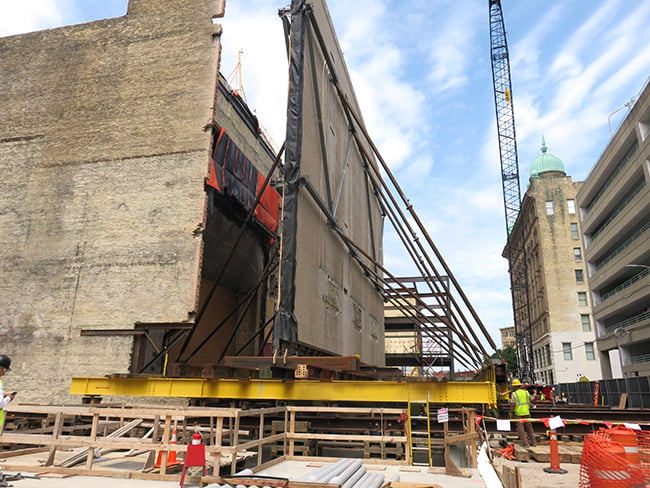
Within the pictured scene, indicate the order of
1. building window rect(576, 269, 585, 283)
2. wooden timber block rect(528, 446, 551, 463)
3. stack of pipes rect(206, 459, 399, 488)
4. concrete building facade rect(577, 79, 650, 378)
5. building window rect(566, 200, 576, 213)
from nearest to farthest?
stack of pipes rect(206, 459, 399, 488), wooden timber block rect(528, 446, 551, 463), concrete building facade rect(577, 79, 650, 378), building window rect(576, 269, 585, 283), building window rect(566, 200, 576, 213)

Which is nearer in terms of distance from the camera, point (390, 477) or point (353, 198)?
point (390, 477)

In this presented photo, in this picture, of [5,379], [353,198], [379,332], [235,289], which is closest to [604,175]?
[379,332]

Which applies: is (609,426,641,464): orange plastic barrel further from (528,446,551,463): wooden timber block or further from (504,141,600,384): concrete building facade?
(504,141,600,384): concrete building facade

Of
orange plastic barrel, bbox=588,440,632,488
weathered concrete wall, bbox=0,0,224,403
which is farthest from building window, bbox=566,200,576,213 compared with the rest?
orange plastic barrel, bbox=588,440,632,488

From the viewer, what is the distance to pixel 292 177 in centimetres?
1158

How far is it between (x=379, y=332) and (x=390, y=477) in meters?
16.3

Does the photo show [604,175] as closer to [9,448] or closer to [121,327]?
[121,327]

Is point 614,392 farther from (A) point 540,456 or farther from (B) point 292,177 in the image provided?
(B) point 292,177

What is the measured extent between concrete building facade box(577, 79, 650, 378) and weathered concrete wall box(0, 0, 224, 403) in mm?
25627

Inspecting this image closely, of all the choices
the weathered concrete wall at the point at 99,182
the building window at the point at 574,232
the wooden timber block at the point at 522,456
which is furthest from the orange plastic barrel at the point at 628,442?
the building window at the point at 574,232

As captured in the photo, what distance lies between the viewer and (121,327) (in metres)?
13.7

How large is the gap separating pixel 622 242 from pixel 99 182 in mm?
37047

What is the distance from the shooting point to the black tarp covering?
10.5 meters

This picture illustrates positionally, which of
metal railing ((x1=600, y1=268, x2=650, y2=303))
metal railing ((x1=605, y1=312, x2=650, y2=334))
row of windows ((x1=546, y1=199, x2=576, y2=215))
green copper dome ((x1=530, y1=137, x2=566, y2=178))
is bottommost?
metal railing ((x1=605, y1=312, x2=650, y2=334))
